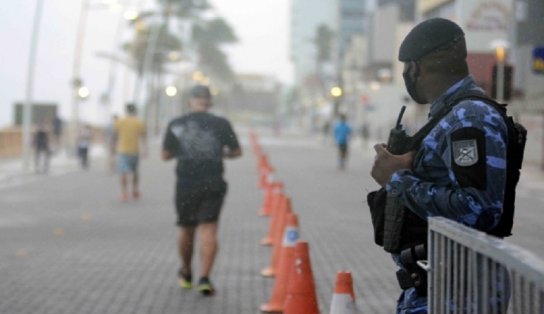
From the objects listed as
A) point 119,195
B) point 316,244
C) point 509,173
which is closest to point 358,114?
point 119,195

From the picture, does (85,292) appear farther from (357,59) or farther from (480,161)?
(357,59)

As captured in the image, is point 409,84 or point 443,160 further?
point 409,84

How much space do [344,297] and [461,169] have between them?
1.94 metres

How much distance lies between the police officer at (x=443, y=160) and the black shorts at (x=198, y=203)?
5134 millimetres

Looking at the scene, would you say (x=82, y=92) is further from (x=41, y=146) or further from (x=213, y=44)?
(x=213, y=44)

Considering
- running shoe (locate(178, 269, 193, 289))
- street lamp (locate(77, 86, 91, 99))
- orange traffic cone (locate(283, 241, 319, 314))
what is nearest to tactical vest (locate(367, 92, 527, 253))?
orange traffic cone (locate(283, 241, 319, 314))

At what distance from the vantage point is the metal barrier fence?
2.68 m

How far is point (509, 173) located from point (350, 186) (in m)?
22.9

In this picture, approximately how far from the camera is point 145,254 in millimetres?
12078

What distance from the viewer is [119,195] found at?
22703mm

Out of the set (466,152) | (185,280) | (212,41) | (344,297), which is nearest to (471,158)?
(466,152)

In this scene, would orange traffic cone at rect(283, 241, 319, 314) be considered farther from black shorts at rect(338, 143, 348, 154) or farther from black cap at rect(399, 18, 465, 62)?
black shorts at rect(338, 143, 348, 154)

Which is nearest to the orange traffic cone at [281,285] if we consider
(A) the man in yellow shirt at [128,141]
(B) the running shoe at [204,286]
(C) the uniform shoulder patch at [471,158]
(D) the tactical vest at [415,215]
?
(B) the running shoe at [204,286]

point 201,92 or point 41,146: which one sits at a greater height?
point 201,92
